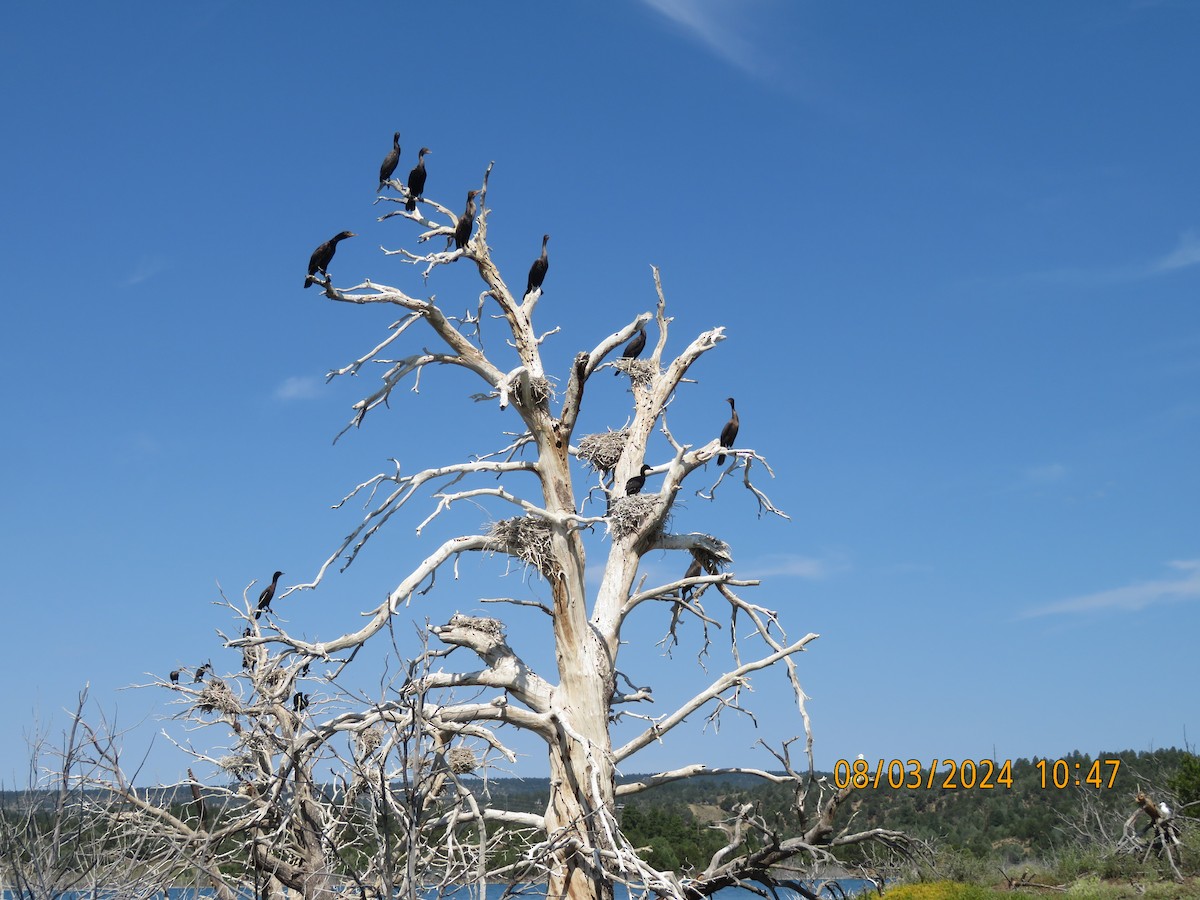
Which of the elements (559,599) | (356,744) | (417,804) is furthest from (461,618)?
(417,804)

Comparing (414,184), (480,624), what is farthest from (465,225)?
(480,624)

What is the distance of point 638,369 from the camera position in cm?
1147

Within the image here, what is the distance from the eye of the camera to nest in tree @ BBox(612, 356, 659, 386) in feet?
37.6

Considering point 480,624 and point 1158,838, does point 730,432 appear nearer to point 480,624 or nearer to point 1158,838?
point 480,624

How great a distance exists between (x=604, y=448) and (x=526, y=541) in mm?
1795

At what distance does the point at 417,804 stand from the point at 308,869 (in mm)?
2221

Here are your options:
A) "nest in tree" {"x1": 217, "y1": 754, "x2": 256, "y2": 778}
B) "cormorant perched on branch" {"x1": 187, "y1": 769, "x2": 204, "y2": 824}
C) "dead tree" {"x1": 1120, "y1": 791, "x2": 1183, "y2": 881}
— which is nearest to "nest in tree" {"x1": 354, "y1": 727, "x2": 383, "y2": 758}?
"nest in tree" {"x1": 217, "y1": 754, "x2": 256, "y2": 778}

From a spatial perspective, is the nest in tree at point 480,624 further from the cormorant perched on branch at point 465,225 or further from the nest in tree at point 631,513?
the cormorant perched on branch at point 465,225

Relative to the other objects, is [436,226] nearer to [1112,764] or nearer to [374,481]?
[374,481]

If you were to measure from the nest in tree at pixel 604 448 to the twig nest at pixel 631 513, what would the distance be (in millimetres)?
813

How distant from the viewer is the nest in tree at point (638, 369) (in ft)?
37.6

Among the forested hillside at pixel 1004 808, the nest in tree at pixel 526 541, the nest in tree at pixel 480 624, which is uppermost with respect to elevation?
the nest in tree at pixel 526 541
